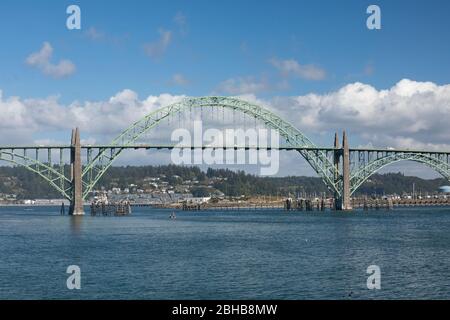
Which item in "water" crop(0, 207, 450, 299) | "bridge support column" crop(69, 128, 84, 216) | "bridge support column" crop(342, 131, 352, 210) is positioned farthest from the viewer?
"bridge support column" crop(342, 131, 352, 210)

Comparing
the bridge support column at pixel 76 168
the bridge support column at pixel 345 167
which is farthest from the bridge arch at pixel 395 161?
the bridge support column at pixel 76 168

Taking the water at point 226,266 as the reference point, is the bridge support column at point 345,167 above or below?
above

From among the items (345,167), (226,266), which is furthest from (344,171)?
(226,266)

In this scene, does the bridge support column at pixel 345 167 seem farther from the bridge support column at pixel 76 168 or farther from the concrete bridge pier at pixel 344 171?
the bridge support column at pixel 76 168

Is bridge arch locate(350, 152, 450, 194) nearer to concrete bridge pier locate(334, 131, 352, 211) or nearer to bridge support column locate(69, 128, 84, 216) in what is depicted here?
concrete bridge pier locate(334, 131, 352, 211)

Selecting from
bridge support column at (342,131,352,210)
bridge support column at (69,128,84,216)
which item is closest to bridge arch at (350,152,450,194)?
bridge support column at (342,131,352,210)

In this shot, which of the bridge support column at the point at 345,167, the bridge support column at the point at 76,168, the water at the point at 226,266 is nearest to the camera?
the water at the point at 226,266

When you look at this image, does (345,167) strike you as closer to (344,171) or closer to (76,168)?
(344,171)

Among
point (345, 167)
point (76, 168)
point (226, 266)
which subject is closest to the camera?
point (226, 266)
